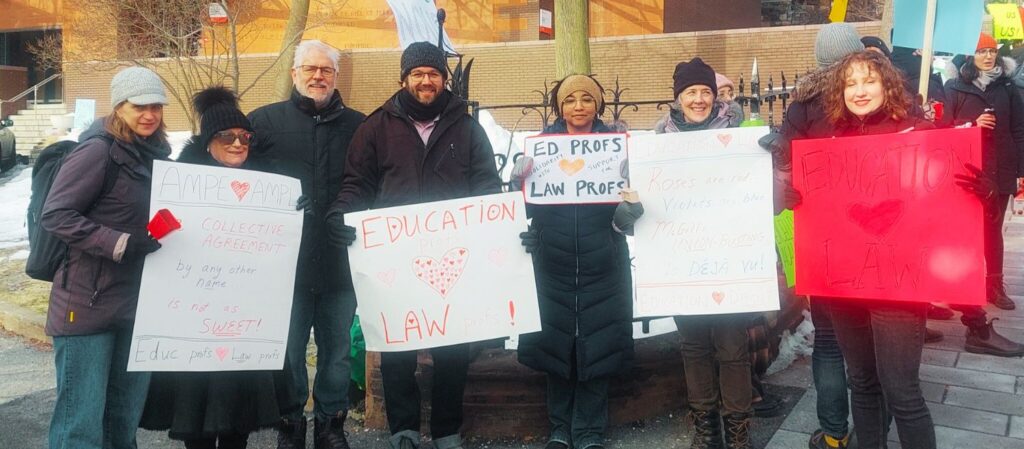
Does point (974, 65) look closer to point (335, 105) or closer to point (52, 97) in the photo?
point (335, 105)

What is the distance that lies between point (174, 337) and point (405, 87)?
1.54 meters

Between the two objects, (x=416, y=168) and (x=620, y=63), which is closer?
(x=416, y=168)

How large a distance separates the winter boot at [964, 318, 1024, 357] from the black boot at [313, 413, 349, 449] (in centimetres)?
429

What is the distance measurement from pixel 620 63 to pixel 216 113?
1777 cm

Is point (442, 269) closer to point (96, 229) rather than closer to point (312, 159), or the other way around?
point (312, 159)

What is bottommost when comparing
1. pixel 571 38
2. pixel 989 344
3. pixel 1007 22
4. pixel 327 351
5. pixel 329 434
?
pixel 329 434

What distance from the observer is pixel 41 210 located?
3098mm

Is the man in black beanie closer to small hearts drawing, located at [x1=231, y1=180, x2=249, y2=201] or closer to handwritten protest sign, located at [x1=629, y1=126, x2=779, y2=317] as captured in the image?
small hearts drawing, located at [x1=231, y1=180, x2=249, y2=201]

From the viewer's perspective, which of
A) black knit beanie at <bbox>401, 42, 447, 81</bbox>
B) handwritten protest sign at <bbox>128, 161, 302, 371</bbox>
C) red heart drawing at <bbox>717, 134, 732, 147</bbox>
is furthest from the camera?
black knit beanie at <bbox>401, 42, 447, 81</bbox>

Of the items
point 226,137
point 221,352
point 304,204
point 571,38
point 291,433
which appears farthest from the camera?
point 571,38

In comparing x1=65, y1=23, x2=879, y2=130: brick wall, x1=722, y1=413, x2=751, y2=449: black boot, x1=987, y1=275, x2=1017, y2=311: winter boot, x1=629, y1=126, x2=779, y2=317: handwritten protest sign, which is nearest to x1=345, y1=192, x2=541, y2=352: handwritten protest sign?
x1=629, y1=126, x2=779, y2=317: handwritten protest sign

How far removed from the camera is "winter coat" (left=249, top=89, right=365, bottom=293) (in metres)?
3.81

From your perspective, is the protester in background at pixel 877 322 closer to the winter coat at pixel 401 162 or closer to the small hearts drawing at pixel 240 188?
the winter coat at pixel 401 162

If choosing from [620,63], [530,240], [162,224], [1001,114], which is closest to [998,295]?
[1001,114]
